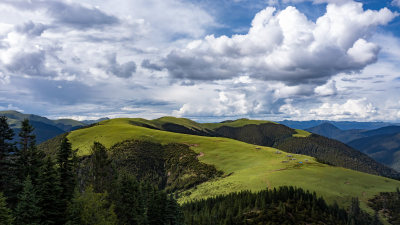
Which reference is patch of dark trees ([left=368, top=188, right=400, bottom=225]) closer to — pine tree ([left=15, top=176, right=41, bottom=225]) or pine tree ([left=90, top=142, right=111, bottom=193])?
pine tree ([left=90, top=142, right=111, bottom=193])

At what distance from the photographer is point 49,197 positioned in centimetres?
3600

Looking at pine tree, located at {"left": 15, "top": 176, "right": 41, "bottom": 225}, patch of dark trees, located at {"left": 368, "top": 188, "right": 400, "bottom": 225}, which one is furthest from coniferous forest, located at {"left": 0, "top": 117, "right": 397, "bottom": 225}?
patch of dark trees, located at {"left": 368, "top": 188, "right": 400, "bottom": 225}

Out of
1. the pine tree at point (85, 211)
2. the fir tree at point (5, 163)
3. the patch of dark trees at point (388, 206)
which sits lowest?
the patch of dark trees at point (388, 206)

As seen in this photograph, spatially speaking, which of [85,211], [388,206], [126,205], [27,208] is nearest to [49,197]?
[27,208]

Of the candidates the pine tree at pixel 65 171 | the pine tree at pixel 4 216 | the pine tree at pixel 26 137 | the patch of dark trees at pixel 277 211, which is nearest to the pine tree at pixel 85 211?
the pine tree at pixel 65 171

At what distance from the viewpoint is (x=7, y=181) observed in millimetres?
37906

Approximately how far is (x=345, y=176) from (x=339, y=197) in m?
32.2

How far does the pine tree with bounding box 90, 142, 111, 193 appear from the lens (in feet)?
191

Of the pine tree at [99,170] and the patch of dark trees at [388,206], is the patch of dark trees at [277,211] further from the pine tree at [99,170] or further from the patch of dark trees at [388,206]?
the pine tree at [99,170]

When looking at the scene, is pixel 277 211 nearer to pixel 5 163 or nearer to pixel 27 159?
pixel 27 159

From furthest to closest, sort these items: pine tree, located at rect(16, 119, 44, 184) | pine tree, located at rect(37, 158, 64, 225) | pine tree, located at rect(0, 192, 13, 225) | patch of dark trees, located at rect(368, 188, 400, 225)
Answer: patch of dark trees, located at rect(368, 188, 400, 225)
pine tree, located at rect(16, 119, 44, 184)
pine tree, located at rect(37, 158, 64, 225)
pine tree, located at rect(0, 192, 13, 225)

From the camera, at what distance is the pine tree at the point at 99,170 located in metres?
58.2

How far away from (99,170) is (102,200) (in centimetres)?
1143

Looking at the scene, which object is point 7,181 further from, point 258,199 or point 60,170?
point 258,199
